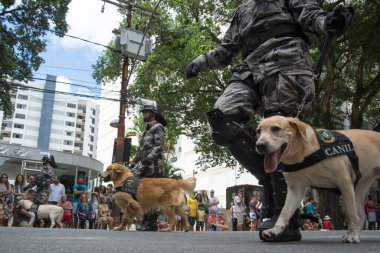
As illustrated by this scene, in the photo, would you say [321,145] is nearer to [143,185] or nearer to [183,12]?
[143,185]

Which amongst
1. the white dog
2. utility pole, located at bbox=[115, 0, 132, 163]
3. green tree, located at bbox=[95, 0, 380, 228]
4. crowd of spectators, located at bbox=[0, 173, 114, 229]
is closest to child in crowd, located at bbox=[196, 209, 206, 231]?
green tree, located at bbox=[95, 0, 380, 228]

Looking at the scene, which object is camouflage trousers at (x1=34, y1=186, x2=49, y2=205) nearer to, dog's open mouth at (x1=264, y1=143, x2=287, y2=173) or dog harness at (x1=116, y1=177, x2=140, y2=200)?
dog harness at (x1=116, y1=177, x2=140, y2=200)

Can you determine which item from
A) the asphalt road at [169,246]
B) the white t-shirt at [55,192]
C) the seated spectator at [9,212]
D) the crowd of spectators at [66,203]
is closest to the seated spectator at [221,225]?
the crowd of spectators at [66,203]

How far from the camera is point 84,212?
1404cm

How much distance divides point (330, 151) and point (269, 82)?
2.39 feet

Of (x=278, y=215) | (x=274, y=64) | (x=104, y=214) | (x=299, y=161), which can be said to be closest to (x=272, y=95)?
(x=274, y=64)

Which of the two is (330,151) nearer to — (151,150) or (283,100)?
(283,100)

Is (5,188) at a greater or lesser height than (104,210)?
greater

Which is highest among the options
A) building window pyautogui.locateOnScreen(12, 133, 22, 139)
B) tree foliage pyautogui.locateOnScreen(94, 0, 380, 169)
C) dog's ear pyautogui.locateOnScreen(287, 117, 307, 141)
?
building window pyautogui.locateOnScreen(12, 133, 22, 139)

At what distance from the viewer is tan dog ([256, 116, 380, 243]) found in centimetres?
289

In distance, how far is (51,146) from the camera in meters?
126

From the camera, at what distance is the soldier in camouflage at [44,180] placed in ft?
37.5

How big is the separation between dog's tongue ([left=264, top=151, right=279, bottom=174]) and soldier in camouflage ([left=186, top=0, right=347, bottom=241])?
1.62 feet

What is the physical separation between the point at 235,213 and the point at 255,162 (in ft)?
46.3
